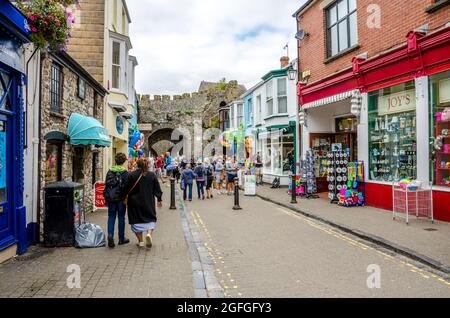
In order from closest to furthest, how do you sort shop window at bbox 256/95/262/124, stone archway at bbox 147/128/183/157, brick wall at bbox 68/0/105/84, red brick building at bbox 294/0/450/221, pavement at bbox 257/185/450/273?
pavement at bbox 257/185/450/273 < red brick building at bbox 294/0/450/221 < brick wall at bbox 68/0/105/84 < shop window at bbox 256/95/262/124 < stone archway at bbox 147/128/183/157

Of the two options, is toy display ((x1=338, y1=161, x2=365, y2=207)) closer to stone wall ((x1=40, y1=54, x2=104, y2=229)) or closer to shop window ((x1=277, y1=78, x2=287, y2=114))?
stone wall ((x1=40, y1=54, x2=104, y2=229))

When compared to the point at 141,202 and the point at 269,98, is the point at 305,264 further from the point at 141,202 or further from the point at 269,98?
the point at 269,98

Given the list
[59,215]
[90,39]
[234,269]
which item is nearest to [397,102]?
[234,269]

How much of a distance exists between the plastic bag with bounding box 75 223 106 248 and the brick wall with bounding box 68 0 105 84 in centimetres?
861

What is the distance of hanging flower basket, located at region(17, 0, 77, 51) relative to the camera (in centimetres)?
639

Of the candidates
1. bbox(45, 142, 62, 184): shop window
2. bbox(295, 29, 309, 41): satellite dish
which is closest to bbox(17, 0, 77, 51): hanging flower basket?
bbox(45, 142, 62, 184): shop window

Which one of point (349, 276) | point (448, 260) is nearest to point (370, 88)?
point (448, 260)

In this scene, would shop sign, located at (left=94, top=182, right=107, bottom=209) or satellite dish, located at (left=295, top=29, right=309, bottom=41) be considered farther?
satellite dish, located at (left=295, top=29, right=309, bottom=41)

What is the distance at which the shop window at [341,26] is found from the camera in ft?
43.1

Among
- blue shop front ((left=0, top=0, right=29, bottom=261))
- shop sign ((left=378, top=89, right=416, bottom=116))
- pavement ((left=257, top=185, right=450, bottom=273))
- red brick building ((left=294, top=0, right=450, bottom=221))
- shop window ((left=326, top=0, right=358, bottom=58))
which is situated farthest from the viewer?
shop window ((left=326, top=0, right=358, bottom=58))

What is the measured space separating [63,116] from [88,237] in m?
3.56

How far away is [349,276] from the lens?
5332 millimetres

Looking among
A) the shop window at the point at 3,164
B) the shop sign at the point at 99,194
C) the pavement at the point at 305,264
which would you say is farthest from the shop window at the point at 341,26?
the shop window at the point at 3,164
